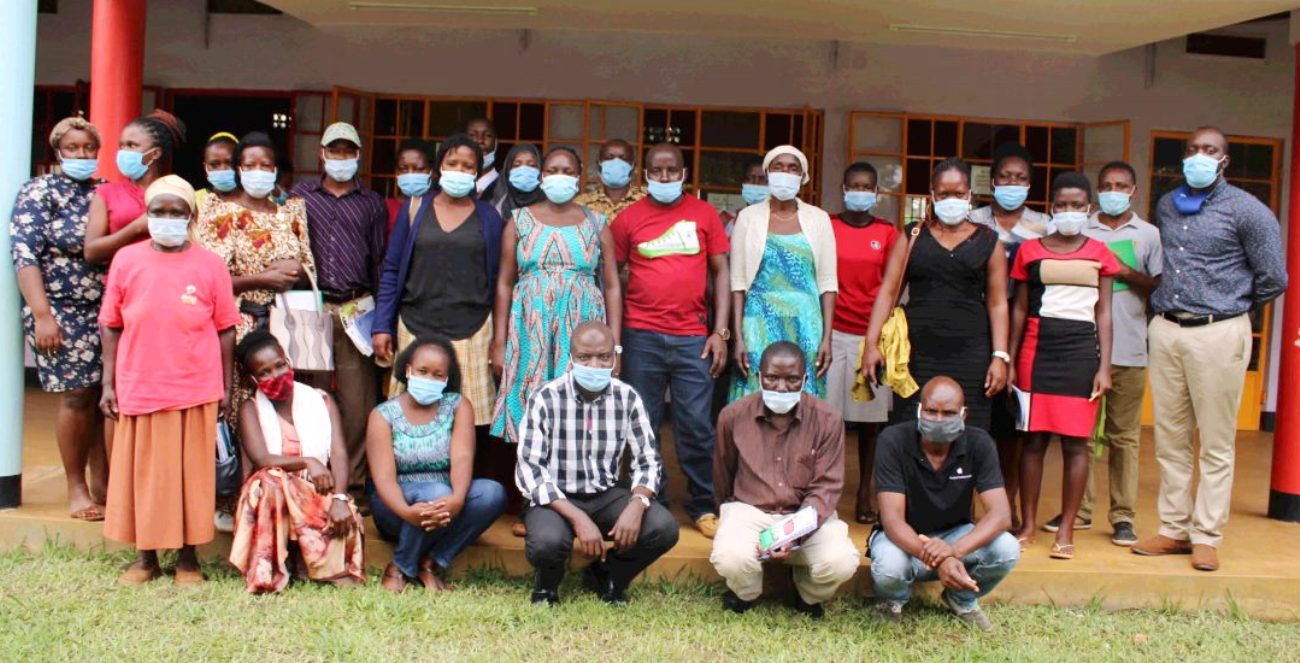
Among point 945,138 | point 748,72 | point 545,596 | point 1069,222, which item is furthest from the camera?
point 945,138

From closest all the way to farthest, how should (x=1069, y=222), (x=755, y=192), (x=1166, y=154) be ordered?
(x=1069, y=222) < (x=755, y=192) < (x=1166, y=154)

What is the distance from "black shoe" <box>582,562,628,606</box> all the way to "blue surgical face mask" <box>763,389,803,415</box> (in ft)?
2.99

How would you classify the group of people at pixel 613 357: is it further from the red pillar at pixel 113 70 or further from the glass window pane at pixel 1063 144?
the glass window pane at pixel 1063 144

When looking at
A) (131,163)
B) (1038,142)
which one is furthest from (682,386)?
(1038,142)

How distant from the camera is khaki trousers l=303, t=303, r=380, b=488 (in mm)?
5094

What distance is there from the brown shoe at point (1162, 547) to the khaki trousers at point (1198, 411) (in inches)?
1.1

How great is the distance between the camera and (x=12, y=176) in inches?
192

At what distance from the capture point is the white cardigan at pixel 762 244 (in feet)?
16.5

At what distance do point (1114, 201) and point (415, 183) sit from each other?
309 cm

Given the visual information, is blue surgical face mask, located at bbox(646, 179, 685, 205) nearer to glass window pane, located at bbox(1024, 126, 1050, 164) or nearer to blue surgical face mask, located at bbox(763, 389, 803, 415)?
blue surgical face mask, located at bbox(763, 389, 803, 415)

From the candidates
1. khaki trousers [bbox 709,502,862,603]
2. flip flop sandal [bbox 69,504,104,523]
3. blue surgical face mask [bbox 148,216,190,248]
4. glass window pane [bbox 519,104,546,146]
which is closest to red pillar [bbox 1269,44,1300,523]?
khaki trousers [bbox 709,502,862,603]

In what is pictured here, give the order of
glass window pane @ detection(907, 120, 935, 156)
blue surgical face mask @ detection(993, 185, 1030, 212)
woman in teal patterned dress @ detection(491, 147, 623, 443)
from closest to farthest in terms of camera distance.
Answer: woman in teal patterned dress @ detection(491, 147, 623, 443) → blue surgical face mask @ detection(993, 185, 1030, 212) → glass window pane @ detection(907, 120, 935, 156)

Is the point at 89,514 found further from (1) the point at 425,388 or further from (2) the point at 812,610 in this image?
(2) the point at 812,610

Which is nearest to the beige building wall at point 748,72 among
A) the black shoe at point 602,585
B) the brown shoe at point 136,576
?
the black shoe at point 602,585
